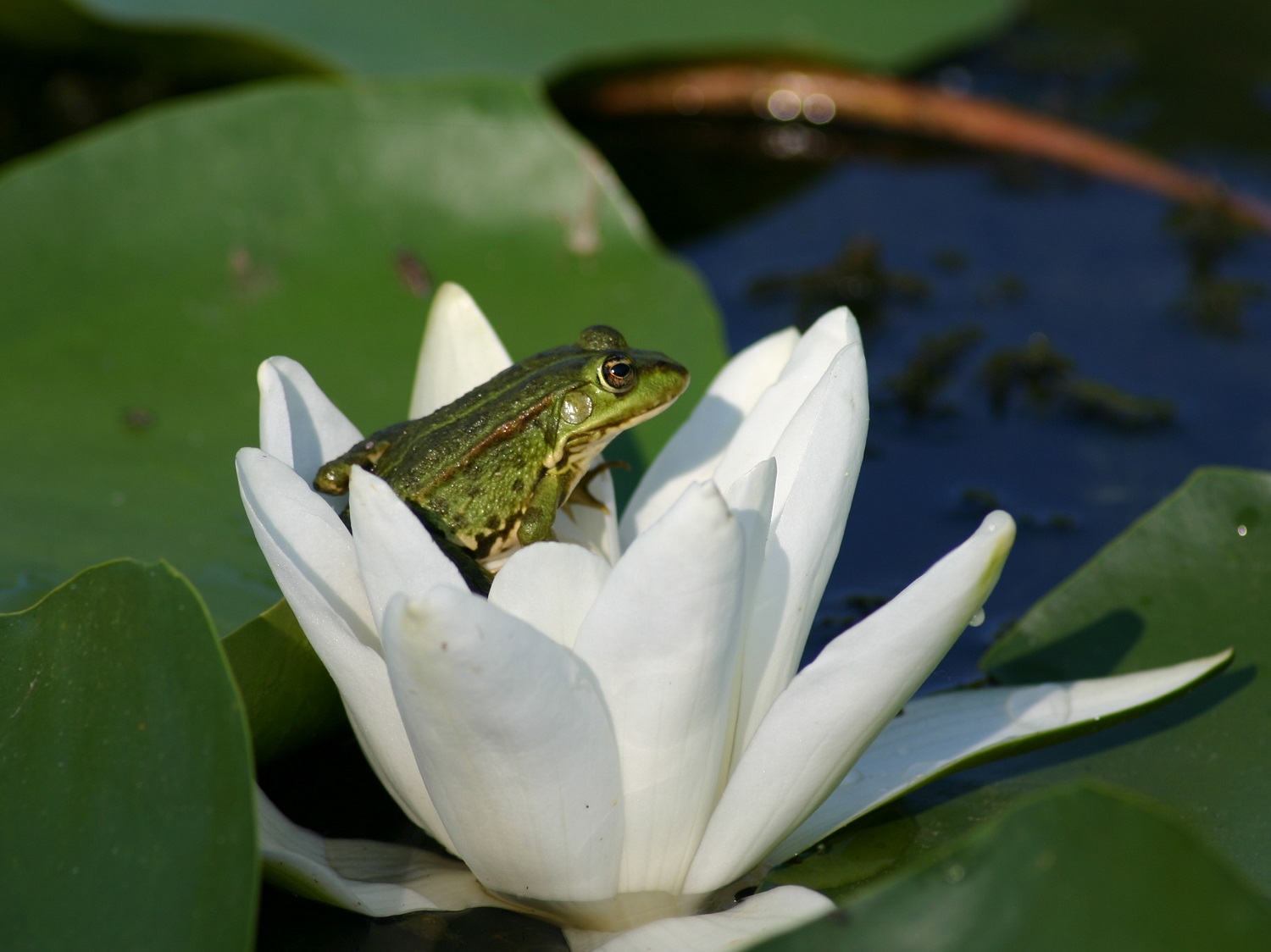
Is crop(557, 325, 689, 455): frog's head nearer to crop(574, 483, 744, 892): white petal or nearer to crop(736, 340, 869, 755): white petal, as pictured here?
crop(736, 340, 869, 755): white petal

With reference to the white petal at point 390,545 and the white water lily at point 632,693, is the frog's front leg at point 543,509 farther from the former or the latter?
the white petal at point 390,545

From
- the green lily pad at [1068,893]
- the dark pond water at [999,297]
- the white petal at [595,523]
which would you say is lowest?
the dark pond water at [999,297]

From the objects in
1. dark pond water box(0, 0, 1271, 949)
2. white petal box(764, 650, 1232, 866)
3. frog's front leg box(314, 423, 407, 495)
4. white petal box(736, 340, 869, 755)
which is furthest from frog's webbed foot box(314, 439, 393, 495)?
white petal box(764, 650, 1232, 866)


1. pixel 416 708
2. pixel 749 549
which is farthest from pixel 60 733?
pixel 749 549

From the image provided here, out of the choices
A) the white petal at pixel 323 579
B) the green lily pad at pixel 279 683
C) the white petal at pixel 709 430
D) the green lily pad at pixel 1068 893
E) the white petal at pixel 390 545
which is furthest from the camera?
the white petal at pixel 709 430

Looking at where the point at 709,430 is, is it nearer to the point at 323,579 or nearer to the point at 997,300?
the point at 323,579

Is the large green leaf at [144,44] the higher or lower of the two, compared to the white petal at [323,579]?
higher

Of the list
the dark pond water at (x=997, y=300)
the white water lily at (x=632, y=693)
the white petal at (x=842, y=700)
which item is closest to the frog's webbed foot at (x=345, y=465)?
the white water lily at (x=632, y=693)
